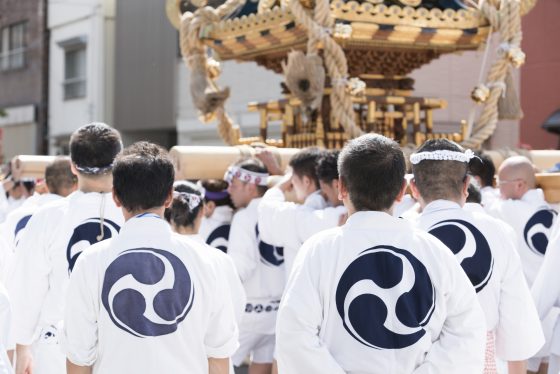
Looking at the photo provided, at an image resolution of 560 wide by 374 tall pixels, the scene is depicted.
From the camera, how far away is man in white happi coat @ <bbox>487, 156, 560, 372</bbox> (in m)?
4.24

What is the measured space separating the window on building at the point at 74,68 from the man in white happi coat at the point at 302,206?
13.9m

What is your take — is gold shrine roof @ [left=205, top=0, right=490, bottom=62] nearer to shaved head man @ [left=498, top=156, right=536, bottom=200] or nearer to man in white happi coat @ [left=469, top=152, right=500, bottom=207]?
man in white happi coat @ [left=469, top=152, right=500, bottom=207]

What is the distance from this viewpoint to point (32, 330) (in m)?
2.93

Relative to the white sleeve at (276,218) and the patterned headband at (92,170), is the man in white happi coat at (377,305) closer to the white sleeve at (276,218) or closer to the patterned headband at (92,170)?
the patterned headband at (92,170)

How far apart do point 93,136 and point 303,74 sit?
83.2 inches

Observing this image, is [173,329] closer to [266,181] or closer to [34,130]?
[266,181]

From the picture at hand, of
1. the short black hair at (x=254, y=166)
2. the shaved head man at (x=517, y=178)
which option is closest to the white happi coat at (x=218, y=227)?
the short black hair at (x=254, y=166)

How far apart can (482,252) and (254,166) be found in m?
1.79

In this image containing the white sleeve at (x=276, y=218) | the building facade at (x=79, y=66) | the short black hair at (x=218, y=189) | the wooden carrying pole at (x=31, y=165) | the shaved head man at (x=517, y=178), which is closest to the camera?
the white sleeve at (x=276, y=218)

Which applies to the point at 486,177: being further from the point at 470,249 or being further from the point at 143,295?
the point at 143,295

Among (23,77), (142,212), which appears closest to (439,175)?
(142,212)

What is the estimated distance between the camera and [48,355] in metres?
3.03

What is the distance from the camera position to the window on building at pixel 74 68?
56.7 ft

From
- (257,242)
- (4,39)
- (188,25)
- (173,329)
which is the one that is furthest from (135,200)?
(4,39)
